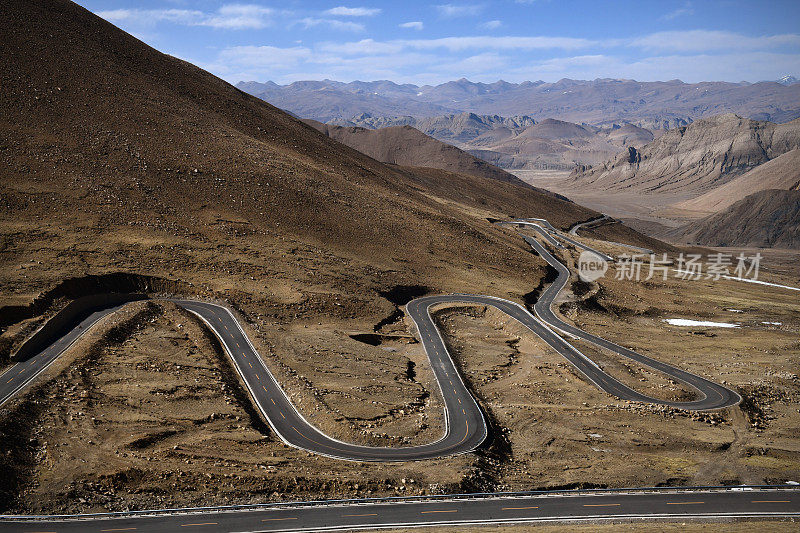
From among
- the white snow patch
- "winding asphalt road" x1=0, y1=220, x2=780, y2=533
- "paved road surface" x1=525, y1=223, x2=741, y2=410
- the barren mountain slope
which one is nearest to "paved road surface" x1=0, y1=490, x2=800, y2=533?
"winding asphalt road" x1=0, y1=220, x2=780, y2=533

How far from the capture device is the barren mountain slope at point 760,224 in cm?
18250

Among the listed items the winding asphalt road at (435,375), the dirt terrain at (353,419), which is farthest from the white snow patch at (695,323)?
the winding asphalt road at (435,375)

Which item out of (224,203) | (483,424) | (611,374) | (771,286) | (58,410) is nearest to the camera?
(58,410)

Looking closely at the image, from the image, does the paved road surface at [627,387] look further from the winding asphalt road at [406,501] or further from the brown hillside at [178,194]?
the brown hillside at [178,194]

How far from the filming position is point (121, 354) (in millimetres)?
49625

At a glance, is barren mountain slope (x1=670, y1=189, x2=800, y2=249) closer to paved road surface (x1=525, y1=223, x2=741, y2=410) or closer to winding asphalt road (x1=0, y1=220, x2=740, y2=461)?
winding asphalt road (x1=0, y1=220, x2=740, y2=461)

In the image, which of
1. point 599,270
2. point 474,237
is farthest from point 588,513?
point 599,270

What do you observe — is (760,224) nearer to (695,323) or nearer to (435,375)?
(695,323)

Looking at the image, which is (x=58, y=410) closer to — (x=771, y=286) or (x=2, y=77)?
(x=2, y=77)

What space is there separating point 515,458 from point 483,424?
4235 millimetres

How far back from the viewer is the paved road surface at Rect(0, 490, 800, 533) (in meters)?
31.2

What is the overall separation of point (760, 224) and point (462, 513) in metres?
190

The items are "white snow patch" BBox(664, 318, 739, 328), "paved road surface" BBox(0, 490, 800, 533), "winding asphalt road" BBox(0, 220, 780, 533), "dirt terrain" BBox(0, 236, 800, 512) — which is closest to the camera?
"paved road surface" BBox(0, 490, 800, 533)

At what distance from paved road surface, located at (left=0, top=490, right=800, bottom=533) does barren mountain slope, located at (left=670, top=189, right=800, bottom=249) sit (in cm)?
16901
